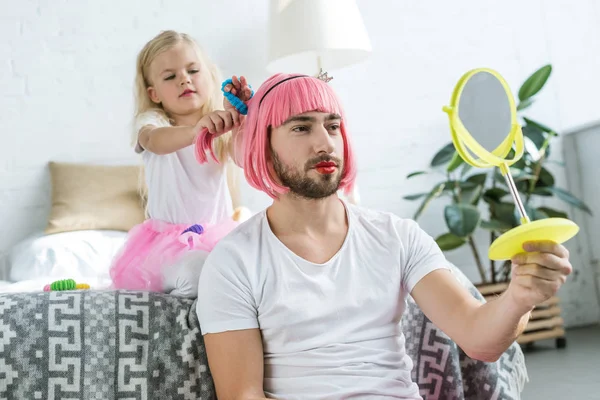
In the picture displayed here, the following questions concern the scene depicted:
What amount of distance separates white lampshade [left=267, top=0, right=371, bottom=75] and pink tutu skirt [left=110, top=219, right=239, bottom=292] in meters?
1.25

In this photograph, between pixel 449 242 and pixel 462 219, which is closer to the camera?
pixel 462 219

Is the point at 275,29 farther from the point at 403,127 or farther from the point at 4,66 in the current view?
the point at 4,66

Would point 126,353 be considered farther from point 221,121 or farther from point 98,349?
point 221,121

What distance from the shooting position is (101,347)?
4.30 feet

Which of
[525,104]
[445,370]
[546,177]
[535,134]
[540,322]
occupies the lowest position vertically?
[540,322]

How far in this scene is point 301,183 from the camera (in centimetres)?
135

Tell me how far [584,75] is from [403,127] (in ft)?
3.50

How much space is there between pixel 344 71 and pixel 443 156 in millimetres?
646

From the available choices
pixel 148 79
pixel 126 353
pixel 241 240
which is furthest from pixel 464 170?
pixel 126 353

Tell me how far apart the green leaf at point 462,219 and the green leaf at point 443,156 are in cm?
33

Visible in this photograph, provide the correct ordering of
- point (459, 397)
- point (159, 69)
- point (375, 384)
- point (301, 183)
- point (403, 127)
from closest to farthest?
point (375, 384) → point (301, 183) → point (459, 397) → point (159, 69) → point (403, 127)

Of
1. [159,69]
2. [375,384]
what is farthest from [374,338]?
[159,69]

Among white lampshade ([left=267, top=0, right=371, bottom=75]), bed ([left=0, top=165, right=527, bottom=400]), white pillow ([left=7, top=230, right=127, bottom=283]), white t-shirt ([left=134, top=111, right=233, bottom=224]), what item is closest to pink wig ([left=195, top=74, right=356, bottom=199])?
bed ([left=0, top=165, right=527, bottom=400])

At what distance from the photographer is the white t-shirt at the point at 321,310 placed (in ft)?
4.06
